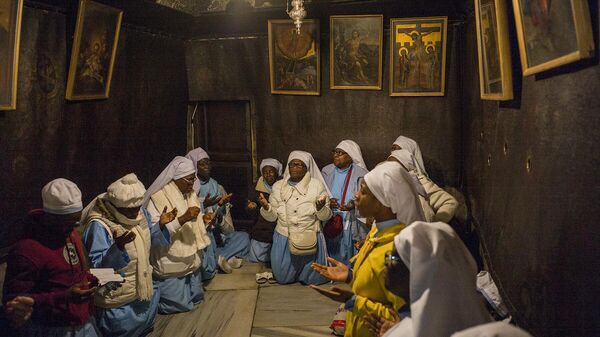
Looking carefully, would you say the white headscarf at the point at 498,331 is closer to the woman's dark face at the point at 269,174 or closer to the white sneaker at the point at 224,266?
the white sneaker at the point at 224,266

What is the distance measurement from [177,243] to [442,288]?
401 cm

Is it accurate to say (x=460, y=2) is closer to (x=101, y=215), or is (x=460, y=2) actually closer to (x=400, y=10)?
(x=400, y=10)

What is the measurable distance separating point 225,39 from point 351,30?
2.42 meters

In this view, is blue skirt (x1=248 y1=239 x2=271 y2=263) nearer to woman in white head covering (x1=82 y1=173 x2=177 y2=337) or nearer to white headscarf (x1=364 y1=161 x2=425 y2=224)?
woman in white head covering (x1=82 y1=173 x2=177 y2=337)

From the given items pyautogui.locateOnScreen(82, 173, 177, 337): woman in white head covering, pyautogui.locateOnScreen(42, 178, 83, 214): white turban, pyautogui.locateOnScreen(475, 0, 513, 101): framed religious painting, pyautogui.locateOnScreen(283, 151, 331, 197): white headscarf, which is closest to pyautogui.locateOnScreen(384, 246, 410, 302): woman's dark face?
pyautogui.locateOnScreen(475, 0, 513, 101): framed religious painting

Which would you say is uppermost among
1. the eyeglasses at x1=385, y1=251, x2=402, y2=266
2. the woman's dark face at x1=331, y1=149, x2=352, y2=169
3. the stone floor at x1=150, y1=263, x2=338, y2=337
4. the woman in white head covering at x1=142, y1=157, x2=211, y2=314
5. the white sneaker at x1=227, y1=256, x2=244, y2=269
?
the woman's dark face at x1=331, y1=149, x2=352, y2=169

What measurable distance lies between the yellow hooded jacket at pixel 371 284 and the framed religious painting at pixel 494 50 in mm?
1792

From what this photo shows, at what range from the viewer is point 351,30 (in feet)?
24.0

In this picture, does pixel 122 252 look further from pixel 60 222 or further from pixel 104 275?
pixel 60 222

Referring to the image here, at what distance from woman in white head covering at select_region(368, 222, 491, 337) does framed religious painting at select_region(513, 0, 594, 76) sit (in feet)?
4.02

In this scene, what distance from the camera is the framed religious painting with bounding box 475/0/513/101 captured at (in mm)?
3664

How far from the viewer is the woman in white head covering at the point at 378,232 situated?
2742mm

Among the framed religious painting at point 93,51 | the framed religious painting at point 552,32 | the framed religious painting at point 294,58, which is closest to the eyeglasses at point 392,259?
the framed religious painting at point 552,32

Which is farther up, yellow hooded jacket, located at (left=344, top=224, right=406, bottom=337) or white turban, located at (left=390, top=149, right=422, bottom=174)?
white turban, located at (left=390, top=149, right=422, bottom=174)
